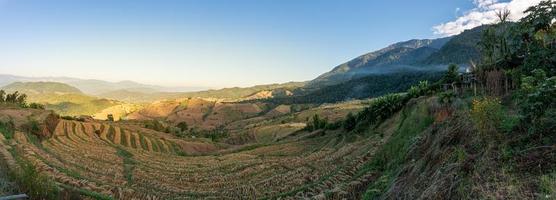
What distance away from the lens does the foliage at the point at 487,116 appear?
29.9 feet

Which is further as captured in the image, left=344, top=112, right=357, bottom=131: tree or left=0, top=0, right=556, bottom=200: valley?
left=344, top=112, right=357, bottom=131: tree

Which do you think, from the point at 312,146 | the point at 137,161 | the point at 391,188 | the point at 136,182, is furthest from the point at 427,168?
the point at 312,146

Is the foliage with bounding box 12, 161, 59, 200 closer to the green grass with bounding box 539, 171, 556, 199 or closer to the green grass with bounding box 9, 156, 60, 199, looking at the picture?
the green grass with bounding box 9, 156, 60, 199

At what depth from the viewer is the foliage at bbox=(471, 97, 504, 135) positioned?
29.9 feet

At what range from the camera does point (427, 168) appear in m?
10.3

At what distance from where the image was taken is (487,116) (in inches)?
364

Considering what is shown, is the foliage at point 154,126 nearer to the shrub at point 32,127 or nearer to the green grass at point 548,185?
the shrub at point 32,127

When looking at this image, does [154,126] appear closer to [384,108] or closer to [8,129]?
[8,129]

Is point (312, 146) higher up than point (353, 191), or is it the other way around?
point (353, 191)

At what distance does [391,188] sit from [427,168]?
1.09 meters

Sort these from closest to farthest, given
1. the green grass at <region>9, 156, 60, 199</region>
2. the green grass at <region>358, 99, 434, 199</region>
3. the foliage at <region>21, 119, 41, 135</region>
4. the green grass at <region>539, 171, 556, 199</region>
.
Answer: the green grass at <region>539, 171, 556, 199</region> < the green grass at <region>9, 156, 60, 199</region> < the green grass at <region>358, 99, 434, 199</region> < the foliage at <region>21, 119, 41, 135</region>

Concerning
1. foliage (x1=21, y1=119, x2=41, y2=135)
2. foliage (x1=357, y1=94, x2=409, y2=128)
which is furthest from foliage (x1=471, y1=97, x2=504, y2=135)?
foliage (x1=21, y1=119, x2=41, y2=135)

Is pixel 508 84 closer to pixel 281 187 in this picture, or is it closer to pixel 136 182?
pixel 281 187

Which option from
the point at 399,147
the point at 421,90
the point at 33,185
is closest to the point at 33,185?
the point at 33,185
